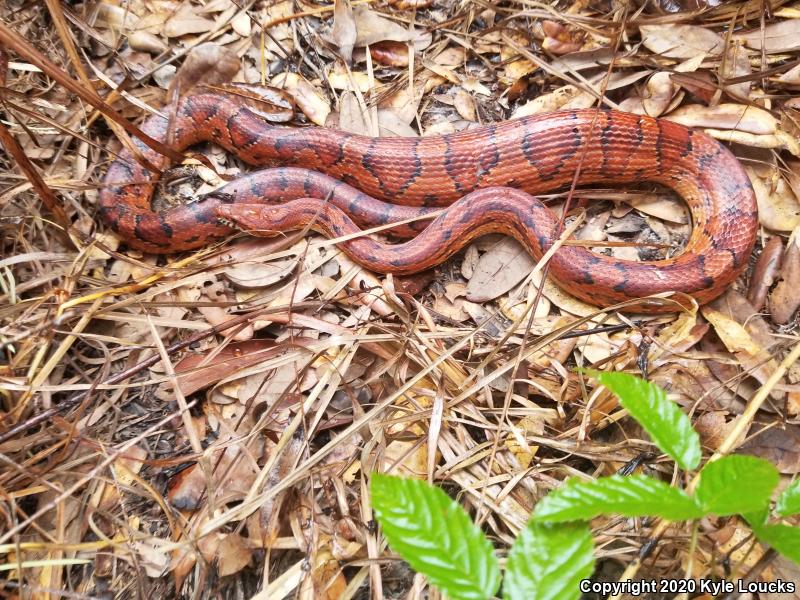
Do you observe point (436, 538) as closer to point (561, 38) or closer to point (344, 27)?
point (561, 38)

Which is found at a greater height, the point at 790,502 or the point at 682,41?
the point at 682,41

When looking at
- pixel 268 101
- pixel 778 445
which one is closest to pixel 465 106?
pixel 268 101

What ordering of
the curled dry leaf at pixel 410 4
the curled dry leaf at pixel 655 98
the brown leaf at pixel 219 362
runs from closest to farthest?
the brown leaf at pixel 219 362 < the curled dry leaf at pixel 655 98 < the curled dry leaf at pixel 410 4

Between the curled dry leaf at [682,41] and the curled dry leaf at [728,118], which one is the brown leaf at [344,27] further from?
the curled dry leaf at [728,118]

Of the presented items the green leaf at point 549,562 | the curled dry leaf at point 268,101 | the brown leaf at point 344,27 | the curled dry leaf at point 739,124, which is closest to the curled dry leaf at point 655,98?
the curled dry leaf at point 739,124

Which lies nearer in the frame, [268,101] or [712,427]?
[712,427]

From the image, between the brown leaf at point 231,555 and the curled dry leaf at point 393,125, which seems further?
the curled dry leaf at point 393,125

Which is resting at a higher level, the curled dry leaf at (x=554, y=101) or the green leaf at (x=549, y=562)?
the curled dry leaf at (x=554, y=101)
